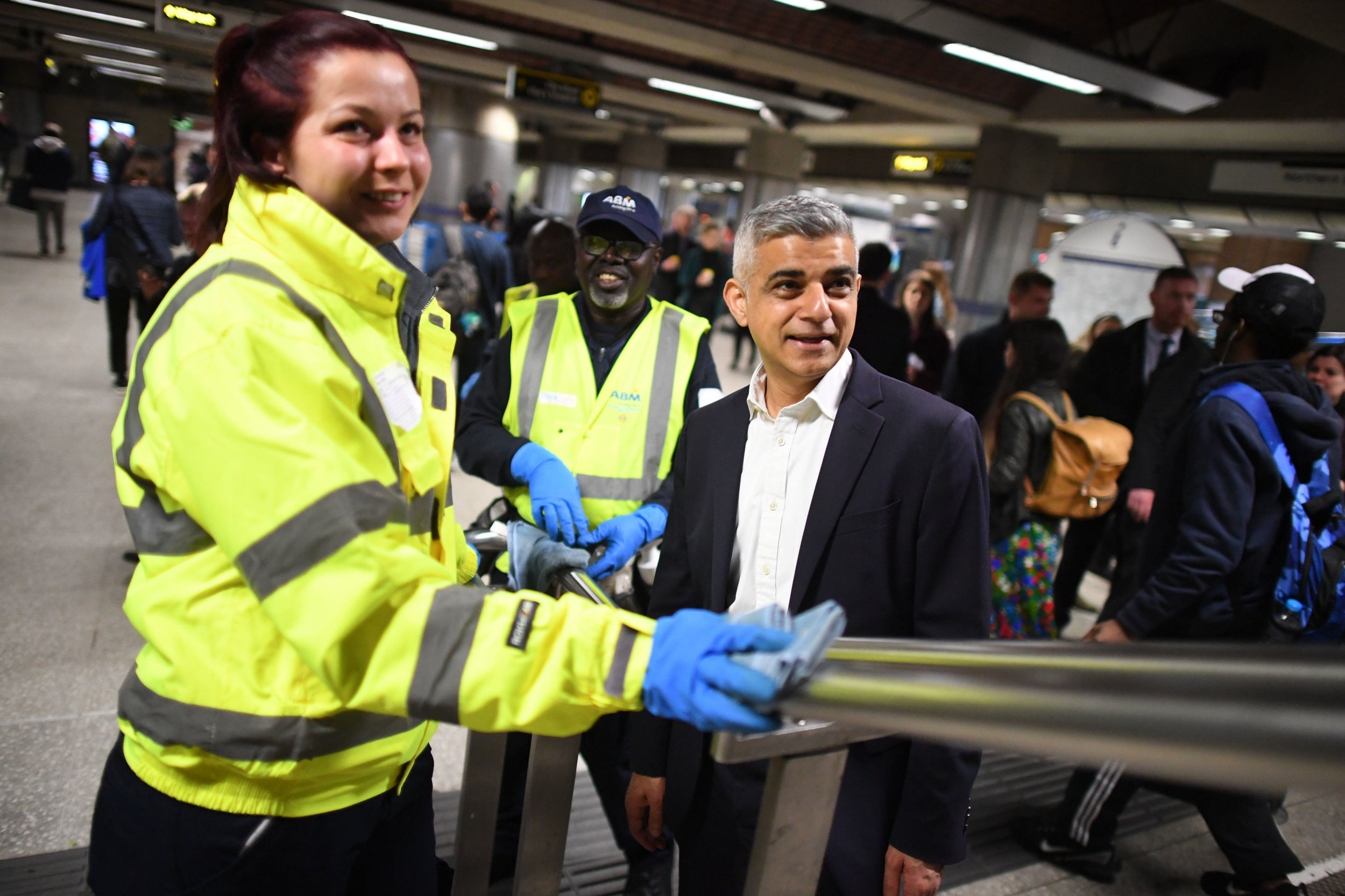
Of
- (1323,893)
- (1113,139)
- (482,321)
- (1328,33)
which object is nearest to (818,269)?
(1323,893)

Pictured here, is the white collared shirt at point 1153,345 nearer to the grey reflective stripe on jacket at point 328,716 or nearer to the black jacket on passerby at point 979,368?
the black jacket on passerby at point 979,368

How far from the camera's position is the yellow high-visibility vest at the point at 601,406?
2.24 m

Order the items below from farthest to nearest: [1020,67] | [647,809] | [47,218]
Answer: [47,218]
[1020,67]
[647,809]

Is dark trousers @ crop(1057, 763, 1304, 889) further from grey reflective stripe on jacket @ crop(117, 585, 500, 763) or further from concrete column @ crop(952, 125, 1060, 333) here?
concrete column @ crop(952, 125, 1060, 333)

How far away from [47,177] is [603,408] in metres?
13.1

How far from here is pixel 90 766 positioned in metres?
2.54

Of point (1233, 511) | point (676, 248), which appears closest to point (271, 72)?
point (1233, 511)

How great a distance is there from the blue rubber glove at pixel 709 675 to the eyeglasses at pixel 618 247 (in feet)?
5.41

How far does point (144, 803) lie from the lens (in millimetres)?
1077

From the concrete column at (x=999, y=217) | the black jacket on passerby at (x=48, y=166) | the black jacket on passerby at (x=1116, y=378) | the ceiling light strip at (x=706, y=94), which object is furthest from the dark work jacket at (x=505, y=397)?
the black jacket on passerby at (x=48, y=166)

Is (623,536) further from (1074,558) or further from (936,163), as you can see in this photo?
(936,163)

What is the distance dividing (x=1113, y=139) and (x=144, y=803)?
1215 centimetres

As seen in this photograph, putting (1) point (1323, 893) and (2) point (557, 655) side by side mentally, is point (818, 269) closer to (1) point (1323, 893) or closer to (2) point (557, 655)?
(2) point (557, 655)

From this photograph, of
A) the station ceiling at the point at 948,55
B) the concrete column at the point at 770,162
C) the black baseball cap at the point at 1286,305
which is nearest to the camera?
the black baseball cap at the point at 1286,305
